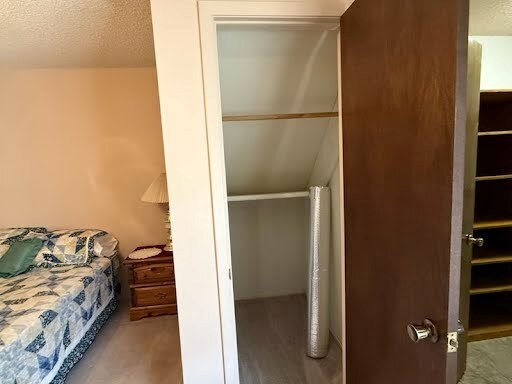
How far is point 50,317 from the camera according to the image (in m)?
1.86

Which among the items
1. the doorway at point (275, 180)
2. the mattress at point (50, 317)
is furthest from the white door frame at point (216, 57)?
the mattress at point (50, 317)

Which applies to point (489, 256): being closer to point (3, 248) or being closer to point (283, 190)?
point (283, 190)

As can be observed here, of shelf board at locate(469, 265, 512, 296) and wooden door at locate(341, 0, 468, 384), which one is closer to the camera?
wooden door at locate(341, 0, 468, 384)

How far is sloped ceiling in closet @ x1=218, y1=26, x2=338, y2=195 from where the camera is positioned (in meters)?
1.62

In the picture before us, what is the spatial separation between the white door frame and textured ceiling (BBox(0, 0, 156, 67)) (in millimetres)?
758

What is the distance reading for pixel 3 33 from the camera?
80.3 inches

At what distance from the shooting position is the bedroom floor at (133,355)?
Result: 79.0 inches

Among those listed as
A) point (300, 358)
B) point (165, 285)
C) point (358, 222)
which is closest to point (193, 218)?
point (358, 222)

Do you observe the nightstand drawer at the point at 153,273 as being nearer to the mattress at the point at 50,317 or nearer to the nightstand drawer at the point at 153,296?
the nightstand drawer at the point at 153,296

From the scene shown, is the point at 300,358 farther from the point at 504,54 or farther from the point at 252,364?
the point at 504,54

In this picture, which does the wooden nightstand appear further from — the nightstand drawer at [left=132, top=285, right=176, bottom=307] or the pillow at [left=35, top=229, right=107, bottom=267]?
the pillow at [left=35, top=229, right=107, bottom=267]

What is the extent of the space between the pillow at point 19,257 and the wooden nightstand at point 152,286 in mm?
769

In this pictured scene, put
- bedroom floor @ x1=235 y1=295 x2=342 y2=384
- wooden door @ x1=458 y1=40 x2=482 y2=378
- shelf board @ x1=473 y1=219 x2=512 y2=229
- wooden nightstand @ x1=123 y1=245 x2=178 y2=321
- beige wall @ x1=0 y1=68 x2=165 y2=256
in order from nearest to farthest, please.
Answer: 1. wooden door @ x1=458 y1=40 x2=482 y2=378
2. bedroom floor @ x1=235 y1=295 x2=342 y2=384
3. shelf board @ x1=473 y1=219 x2=512 y2=229
4. wooden nightstand @ x1=123 y1=245 x2=178 y2=321
5. beige wall @ x1=0 y1=68 x2=165 y2=256

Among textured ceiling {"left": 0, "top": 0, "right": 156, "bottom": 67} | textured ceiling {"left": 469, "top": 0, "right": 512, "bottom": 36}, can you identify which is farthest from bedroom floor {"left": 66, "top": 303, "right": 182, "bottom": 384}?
textured ceiling {"left": 469, "top": 0, "right": 512, "bottom": 36}
